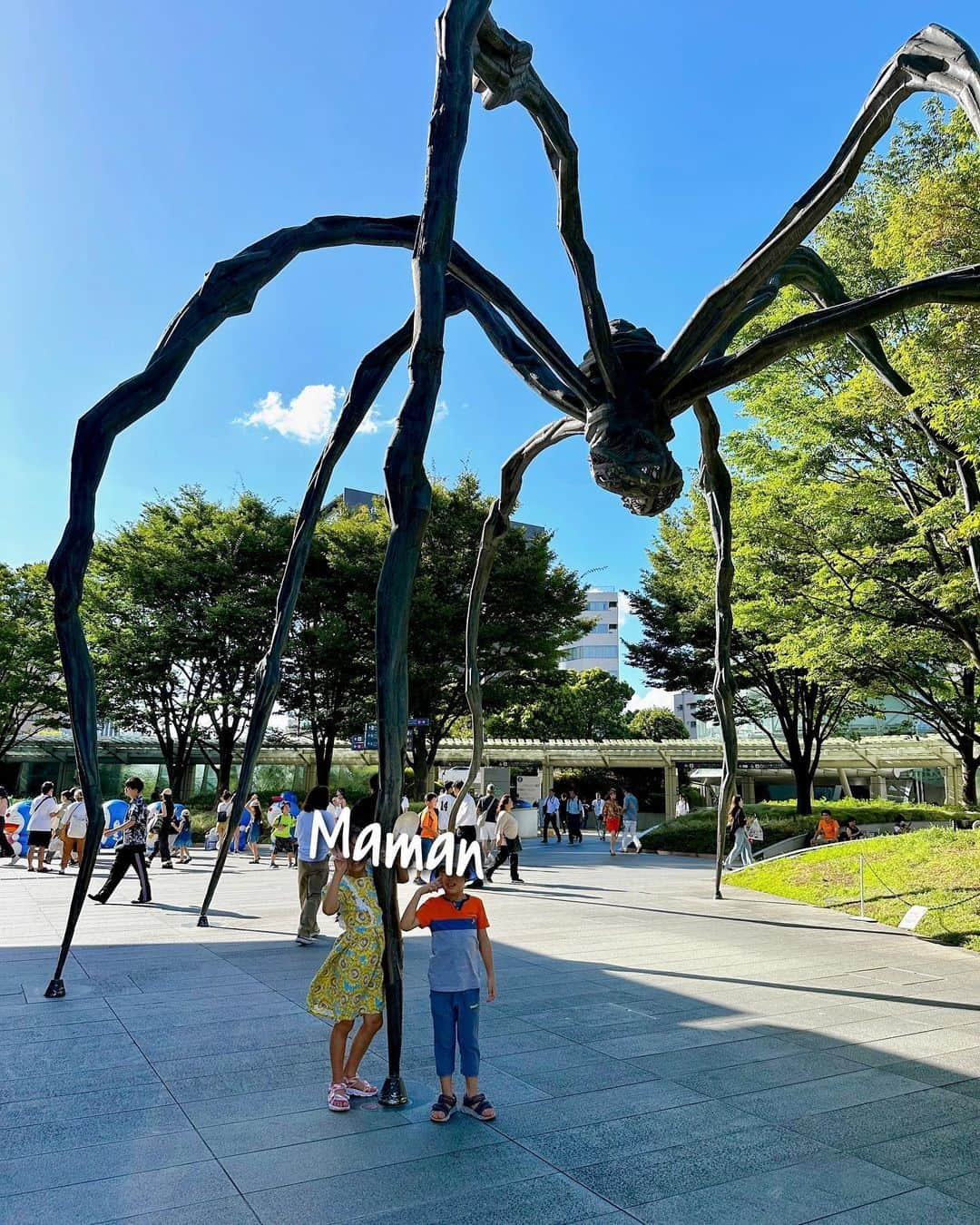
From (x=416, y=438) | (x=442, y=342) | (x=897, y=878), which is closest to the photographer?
(x=416, y=438)

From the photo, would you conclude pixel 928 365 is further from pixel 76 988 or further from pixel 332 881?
pixel 76 988

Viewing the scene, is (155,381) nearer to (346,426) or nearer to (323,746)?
(346,426)

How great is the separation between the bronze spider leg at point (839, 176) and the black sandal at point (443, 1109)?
3452 mm

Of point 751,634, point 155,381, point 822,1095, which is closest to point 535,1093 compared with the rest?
point 822,1095

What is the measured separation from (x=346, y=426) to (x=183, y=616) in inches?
908

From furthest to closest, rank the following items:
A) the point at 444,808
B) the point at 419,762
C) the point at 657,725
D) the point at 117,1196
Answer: the point at 657,725 → the point at 419,762 → the point at 444,808 → the point at 117,1196

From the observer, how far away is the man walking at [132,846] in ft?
36.2

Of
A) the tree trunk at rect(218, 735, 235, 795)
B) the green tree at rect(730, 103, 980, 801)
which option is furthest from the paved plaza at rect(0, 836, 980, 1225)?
the tree trunk at rect(218, 735, 235, 795)

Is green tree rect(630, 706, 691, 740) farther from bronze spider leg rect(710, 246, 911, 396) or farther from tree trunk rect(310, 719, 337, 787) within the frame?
bronze spider leg rect(710, 246, 911, 396)

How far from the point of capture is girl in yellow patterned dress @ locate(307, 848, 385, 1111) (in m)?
3.96

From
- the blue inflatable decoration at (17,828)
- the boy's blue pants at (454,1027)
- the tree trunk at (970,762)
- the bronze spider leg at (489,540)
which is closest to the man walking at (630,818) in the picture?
the tree trunk at (970,762)

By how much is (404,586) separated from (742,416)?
17068 mm

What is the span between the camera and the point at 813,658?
623 inches

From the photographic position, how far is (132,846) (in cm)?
1104
